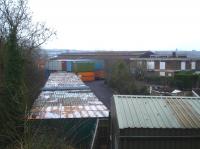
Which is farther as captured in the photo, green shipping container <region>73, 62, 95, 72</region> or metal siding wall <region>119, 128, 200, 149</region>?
green shipping container <region>73, 62, 95, 72</region>

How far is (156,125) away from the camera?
374 inches

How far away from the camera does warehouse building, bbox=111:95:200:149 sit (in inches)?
362

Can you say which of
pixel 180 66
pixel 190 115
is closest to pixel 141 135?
pixel 190 115

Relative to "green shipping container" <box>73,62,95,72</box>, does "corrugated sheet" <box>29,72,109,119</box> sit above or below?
above

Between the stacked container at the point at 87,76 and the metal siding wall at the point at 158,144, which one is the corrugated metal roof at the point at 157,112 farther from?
the stacked container at the point at 87,76

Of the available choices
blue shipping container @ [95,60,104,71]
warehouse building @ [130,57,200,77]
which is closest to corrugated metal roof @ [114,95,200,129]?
warehouse building @ [130,57,200,77]

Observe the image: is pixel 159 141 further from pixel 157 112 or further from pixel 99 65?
pixel 99 65

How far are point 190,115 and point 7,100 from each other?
7712 millimetres

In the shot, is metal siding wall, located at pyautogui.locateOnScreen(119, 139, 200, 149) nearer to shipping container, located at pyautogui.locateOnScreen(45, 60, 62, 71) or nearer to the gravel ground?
the gravel ground

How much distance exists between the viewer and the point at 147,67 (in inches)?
2206

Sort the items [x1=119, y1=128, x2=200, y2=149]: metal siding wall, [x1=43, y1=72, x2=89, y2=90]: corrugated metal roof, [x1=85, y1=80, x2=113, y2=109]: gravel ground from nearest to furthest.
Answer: [x1=119, y1=128, x2=200, y2=149]: metal siding wall → [x1=43, y1=72, x2=89, y2=90]: corrugated metal roof → [x1=85, y1=80, x2=113, y2=109]: gravel ground

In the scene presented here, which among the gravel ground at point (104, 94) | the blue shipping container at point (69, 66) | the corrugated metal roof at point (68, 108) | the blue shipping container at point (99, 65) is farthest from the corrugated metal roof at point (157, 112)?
the blue shipping container at point (99, 65)

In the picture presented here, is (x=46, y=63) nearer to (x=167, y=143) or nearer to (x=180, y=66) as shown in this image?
(x=180, y=66)

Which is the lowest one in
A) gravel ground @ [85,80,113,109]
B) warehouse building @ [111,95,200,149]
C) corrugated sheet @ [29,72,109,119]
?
gravel ground @ [85,80,113,109]
